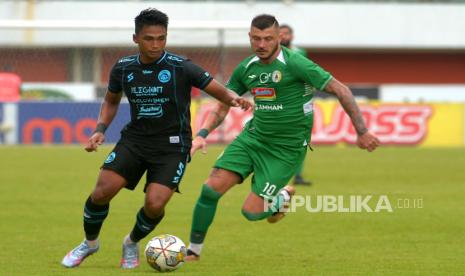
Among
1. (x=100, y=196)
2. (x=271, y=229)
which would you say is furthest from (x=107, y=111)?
(x=271, y=229)

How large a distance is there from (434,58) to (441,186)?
3409cm

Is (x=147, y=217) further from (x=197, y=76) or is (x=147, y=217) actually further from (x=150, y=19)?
(x=150, y=19)

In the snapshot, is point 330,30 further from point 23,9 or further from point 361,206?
point 361,206

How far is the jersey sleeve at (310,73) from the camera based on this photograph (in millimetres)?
8531

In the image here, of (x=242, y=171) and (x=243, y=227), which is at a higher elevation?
(x=242, y=171)

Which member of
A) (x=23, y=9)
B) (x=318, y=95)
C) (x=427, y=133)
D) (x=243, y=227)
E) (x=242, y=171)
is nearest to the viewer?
(x=242, y=171)

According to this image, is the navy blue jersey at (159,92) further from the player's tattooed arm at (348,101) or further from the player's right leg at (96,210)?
the player's tattooed arm at (348,101)

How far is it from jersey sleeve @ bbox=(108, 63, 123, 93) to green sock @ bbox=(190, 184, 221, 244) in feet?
3.87

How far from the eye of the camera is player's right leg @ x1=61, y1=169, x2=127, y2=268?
26.4 feet

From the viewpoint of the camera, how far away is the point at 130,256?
8.31m

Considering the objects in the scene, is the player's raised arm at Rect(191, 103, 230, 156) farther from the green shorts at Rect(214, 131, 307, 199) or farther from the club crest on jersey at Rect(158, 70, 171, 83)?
the club crest on jersey at Rect(158, 70, 171, 83)

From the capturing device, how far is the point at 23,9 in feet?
140

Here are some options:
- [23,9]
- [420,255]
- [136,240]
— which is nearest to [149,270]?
[136,240]

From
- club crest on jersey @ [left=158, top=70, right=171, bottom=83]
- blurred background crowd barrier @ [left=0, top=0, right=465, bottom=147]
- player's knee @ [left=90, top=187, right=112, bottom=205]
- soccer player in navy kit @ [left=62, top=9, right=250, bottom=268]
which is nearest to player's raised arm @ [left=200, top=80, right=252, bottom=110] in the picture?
soccer player in navy kit @ [left=62, top=9, right=250, bottom=268]
